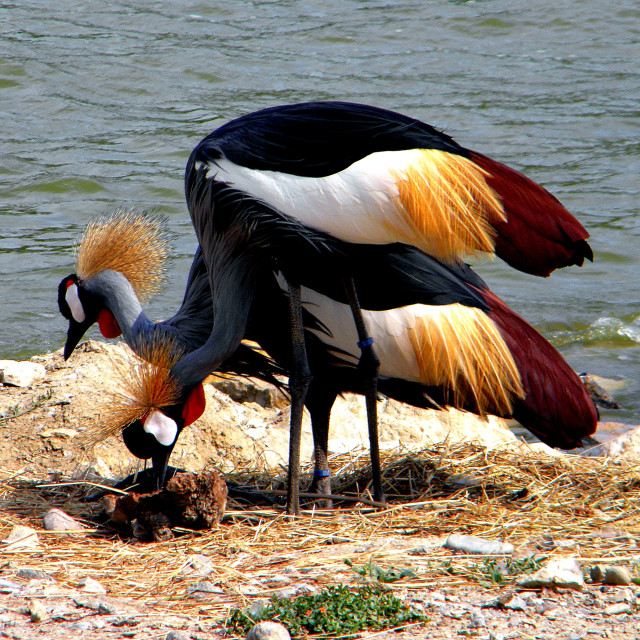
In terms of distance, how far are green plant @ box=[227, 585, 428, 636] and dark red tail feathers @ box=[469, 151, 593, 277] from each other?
152 centimetres

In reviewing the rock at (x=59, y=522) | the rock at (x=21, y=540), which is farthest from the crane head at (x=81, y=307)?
the rock at (x=21, y=540)

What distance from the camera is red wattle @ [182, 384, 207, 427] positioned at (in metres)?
4.04

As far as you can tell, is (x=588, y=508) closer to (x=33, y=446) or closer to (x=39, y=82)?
(x=33, y=446)

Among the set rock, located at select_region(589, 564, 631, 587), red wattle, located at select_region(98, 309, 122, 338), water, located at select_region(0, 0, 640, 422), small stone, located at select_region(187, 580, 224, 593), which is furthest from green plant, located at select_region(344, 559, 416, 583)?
water, located at select_region(0, 0, 640, 422)

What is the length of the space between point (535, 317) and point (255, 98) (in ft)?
17.7

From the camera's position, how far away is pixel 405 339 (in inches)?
166

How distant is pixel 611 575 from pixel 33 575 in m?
1.93

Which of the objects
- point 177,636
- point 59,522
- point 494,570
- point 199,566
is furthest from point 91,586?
point 494,570

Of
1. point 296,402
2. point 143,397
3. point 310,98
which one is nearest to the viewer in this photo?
point 143,397

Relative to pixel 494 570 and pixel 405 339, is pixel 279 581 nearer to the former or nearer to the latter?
pixel 494 570

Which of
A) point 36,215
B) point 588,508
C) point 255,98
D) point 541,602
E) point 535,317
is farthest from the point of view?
point 255,98

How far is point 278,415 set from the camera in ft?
17.4

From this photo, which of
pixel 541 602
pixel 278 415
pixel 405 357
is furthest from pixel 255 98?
pixel 541 602

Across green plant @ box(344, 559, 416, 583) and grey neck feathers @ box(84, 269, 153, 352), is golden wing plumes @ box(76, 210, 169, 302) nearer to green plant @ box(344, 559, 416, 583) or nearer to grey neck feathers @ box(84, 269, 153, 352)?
grey neck feathers @ box(84, 269, 153, 352)
